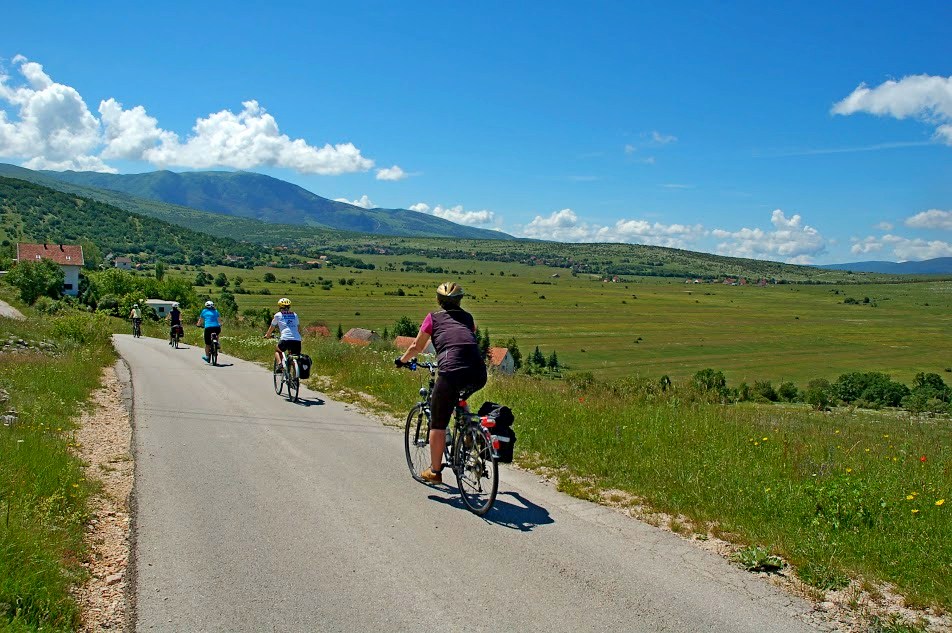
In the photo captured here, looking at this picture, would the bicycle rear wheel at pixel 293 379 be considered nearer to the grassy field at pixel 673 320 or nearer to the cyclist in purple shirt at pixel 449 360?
the cyclist in purple shirt at pixel 449 360

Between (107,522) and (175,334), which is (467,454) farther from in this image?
(175,334)

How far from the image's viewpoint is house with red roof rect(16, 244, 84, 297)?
78119mm

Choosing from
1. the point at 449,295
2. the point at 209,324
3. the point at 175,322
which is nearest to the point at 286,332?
the point at 209,324

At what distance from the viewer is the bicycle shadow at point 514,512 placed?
5.84 meters

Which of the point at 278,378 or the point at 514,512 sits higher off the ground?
the point at 514,512

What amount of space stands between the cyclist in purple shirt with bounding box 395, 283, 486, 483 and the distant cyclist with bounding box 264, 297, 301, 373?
7.11 m

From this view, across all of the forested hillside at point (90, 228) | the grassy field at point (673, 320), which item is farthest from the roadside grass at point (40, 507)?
the forested hillside at point (90, 228)

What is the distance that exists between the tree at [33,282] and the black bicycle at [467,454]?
167ft

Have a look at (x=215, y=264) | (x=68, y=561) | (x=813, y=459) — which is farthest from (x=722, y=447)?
(x=215, y=264)

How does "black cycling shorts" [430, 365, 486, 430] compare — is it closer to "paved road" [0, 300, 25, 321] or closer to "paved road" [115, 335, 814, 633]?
"paved road" [115, 335, 814, 633]

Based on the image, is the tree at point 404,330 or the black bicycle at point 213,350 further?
the tree at point 404,330

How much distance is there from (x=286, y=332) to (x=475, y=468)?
320 inches

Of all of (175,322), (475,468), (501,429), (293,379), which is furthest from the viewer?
(175,322)

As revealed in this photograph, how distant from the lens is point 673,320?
124500mm
